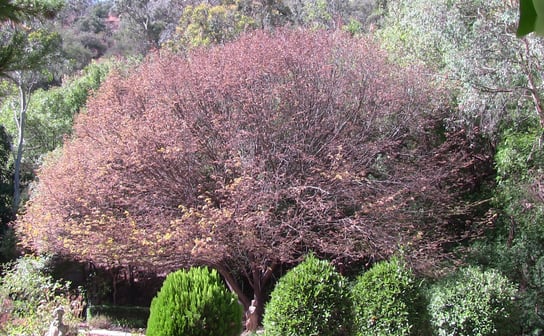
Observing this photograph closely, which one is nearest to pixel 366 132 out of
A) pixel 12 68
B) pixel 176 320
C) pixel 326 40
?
pixel 326 40

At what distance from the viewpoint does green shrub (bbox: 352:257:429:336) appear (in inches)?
250

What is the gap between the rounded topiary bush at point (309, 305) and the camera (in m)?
5.62

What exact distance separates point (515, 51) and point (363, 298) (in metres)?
4.80

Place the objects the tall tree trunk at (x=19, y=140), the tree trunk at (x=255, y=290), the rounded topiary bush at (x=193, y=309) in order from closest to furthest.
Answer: the rounded topiary bush at (x=193, y=309) → the tree trunk at (x=255, y=290) → the tall tree trunk at (x=19, y=140)

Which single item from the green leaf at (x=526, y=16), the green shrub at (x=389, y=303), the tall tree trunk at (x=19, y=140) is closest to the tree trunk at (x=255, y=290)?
the green shrub at (x=389, y=303)

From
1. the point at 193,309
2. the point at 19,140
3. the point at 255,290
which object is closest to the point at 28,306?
the point at 193,309

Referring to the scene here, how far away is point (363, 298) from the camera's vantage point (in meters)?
6.52

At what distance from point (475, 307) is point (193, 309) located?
374 centimetres

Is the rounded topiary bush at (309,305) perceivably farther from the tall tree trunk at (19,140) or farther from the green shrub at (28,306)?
the tall tree trunk at (19,140)

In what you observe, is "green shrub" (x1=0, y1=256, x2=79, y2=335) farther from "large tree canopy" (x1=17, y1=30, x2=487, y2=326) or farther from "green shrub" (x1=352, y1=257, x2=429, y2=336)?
"green shrub" (x1=352, y1=257, x2=429, y2=336)

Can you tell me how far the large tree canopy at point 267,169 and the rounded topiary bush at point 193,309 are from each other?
336cm

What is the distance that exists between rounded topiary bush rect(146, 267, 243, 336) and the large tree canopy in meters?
3.36

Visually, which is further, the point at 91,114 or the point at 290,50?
the point at 91,114

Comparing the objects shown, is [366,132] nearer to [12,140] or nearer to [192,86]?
[192,86]
